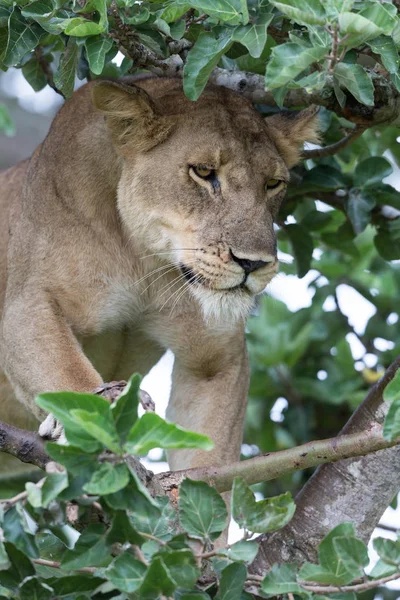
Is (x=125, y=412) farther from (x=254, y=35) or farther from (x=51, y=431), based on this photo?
(x=254, y=35)

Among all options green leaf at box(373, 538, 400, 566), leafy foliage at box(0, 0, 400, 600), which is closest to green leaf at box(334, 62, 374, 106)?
leafy foliage at box(0, 0, 400, 600)

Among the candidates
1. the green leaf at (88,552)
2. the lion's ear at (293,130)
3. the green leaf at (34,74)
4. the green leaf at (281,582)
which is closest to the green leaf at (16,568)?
the green leaf at (88,552)

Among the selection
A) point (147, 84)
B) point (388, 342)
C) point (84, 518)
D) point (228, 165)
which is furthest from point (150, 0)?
point (388, 342)

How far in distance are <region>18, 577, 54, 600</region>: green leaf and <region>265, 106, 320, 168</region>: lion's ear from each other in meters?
2.58

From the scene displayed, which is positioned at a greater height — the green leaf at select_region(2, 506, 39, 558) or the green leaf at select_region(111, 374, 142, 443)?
the green leaf at select_region(111, 374, 142, 443)

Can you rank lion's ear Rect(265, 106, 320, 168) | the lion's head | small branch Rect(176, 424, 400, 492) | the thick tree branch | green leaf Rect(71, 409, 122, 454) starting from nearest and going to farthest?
green leaf Rect(71, 409, 122, 454), small branch Rect(176, 424, 400, 492), the thick tree branch, the lion's head, lion's ear Rect(265, 106, 320, 168)

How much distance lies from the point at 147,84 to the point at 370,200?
3.97 feet

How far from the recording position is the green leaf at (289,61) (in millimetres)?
3170

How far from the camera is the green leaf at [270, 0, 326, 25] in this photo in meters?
3.08

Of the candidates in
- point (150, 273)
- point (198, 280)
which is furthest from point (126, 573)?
point (150, 273)

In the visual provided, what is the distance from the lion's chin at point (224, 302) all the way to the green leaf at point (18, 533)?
70.8 inches

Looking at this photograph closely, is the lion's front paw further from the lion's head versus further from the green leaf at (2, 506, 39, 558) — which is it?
the lion's head

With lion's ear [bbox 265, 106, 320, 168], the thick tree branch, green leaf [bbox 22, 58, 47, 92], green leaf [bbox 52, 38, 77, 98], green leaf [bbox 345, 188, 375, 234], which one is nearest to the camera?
green leaf [bbox 52, 38, 77, 98]

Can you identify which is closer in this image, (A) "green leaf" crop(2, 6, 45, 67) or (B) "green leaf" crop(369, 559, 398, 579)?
(B) "green leaf" crop(369, 559, 398, 579)
